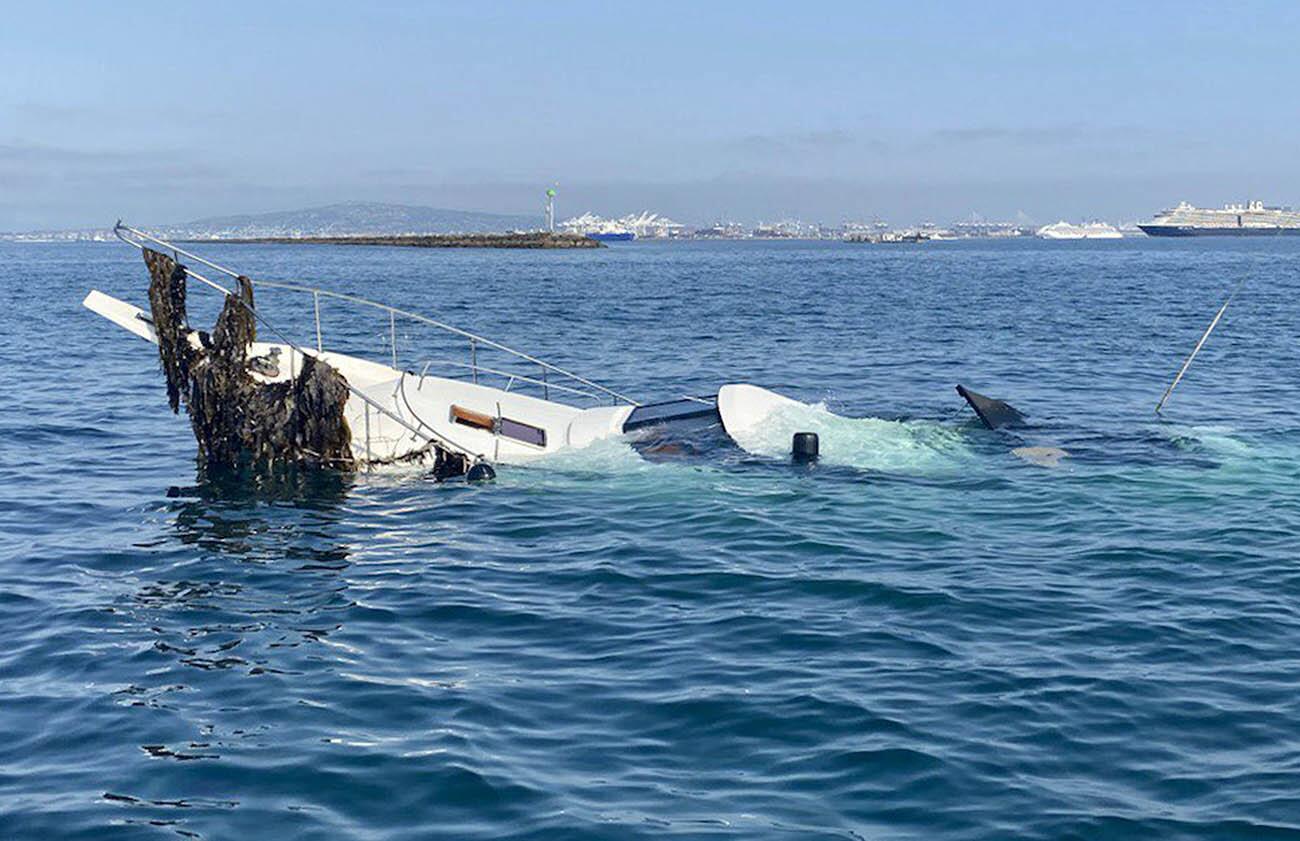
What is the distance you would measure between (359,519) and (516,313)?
149 ft

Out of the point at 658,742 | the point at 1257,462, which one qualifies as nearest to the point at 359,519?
the point at 658,742

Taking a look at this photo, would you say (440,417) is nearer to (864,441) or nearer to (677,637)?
(864,441)

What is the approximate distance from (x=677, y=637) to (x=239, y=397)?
11453mm

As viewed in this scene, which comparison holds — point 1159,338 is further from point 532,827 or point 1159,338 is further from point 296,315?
point 532,827

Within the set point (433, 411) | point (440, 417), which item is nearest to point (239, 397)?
point (433, 411)

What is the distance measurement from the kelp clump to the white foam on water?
7222 mm

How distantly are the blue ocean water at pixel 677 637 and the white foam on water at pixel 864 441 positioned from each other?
11 cm

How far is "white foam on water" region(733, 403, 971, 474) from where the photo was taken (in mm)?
21828

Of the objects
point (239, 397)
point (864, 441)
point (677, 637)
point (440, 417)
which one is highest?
point (239, 397)

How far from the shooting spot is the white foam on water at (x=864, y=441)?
21.8m

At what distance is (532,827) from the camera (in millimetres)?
8992

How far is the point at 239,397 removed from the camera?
21.7m

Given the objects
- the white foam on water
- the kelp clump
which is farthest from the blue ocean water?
the kelp clump

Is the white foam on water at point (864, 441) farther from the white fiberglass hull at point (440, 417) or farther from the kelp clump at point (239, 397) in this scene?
the kelp clump at point (239, 397)
